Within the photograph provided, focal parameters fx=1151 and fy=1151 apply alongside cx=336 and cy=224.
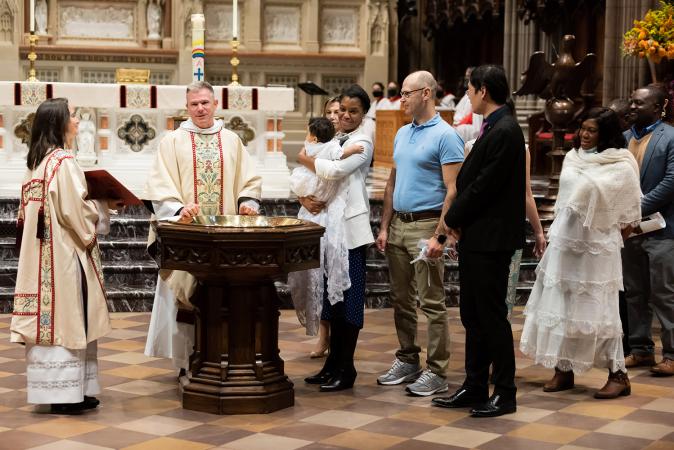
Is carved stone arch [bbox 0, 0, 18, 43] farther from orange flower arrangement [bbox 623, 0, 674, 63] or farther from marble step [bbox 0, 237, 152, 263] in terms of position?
orange flower arrangement [bbox 623, 0, 674, 63]

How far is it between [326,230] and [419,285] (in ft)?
2.15

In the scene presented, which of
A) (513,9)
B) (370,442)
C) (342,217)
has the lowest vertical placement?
(370,442)

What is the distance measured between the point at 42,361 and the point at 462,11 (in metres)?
12.9

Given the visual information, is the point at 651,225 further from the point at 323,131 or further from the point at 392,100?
the point at 392,100

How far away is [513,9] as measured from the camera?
1596 centimetres

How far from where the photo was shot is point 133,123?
35.3 feet

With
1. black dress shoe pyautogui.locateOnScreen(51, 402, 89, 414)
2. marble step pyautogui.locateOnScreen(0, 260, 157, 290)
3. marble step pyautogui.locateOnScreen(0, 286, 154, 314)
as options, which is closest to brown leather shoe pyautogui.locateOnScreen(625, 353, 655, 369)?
black dress shoe pyautogui.locateOnScreen(51, 402, 89, 414)

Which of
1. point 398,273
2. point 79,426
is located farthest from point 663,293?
point 79,426

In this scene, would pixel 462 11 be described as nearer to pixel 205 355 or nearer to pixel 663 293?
pixel 663 293

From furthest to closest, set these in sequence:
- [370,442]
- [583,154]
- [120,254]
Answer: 1. [120,254]
2. [583,154]
3. [370,442]

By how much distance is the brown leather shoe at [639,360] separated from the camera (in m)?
6.89

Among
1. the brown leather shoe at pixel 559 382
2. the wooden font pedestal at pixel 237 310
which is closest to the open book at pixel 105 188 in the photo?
the wooden font pedestal at pixel 237 310

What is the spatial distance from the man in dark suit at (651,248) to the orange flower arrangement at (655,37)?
1546 millimetres

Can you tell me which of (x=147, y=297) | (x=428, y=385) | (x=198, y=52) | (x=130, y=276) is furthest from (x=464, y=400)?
(x=198, y=52)
